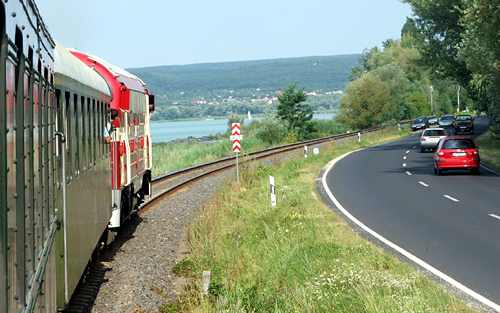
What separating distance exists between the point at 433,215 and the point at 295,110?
212ft

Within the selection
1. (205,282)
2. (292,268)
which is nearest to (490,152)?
(292,268)

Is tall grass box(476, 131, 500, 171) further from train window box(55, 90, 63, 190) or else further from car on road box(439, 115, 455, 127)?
train window box(55, 90, 63, 190)

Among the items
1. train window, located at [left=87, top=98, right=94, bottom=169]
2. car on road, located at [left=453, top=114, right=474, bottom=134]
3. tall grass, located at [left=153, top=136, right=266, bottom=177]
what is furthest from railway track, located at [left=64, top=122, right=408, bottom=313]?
car on road, located at [left=453, top=114, right=474, bottom=134]

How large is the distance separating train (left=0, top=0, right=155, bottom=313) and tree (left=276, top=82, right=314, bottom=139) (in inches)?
2743

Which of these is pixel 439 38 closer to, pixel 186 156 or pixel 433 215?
pixel 186 156

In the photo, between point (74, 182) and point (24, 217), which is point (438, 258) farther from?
point (24, 217)

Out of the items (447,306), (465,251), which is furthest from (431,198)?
(447,306)

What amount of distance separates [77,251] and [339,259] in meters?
4.87

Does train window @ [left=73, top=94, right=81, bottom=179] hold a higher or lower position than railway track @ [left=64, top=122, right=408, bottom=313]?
higher

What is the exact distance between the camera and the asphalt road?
12195 millimetres

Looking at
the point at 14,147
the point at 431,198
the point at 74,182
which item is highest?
the point at 14,147

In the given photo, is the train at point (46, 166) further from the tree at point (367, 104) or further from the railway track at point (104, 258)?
the tree at point (367, 104)

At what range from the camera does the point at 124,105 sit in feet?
49.4

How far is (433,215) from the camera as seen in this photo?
19406mm
